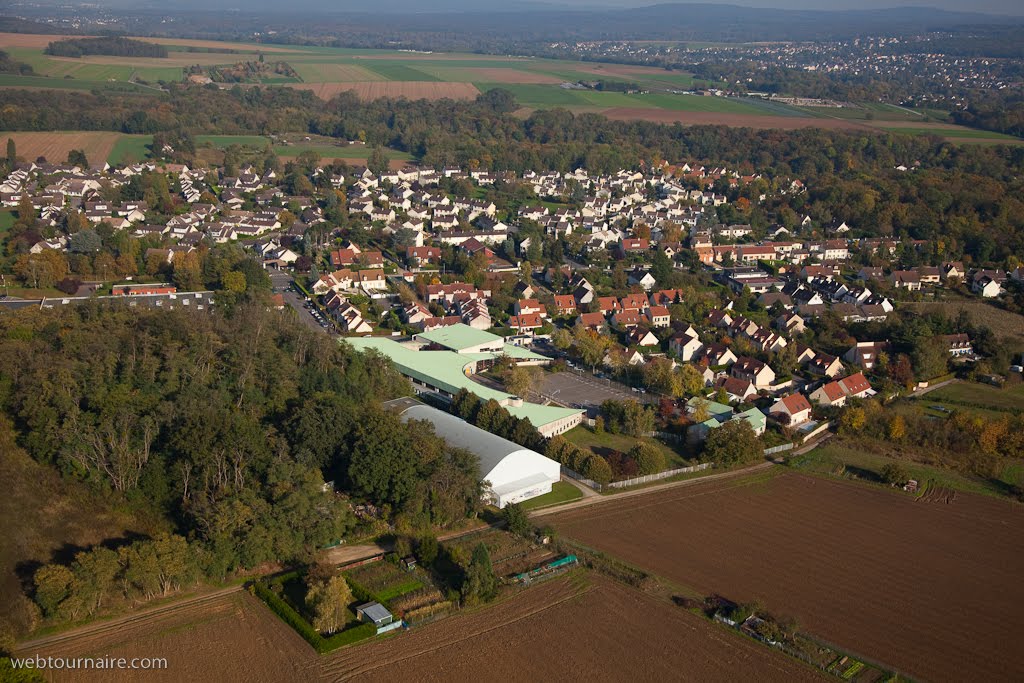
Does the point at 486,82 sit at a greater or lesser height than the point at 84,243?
greater

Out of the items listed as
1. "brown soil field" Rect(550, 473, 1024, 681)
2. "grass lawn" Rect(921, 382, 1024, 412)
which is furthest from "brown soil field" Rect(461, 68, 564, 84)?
"brown soil field" Rect(550, 473, 1024, 681)

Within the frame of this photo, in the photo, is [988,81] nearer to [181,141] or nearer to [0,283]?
[181,141]

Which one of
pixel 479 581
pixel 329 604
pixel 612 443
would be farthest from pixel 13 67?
pixel 479 581

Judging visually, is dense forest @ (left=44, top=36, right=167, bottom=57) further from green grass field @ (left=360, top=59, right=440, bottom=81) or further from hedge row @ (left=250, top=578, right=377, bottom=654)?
hedge row @ (left=250, top=578, right=377, bottom=654)

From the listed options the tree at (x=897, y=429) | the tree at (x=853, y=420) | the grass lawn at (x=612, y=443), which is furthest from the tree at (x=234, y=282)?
the tree at (x=897, y=429)

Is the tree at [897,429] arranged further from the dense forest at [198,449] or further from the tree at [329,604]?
the tree at [329,604]

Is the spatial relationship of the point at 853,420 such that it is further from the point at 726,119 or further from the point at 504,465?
the point at 726,119
